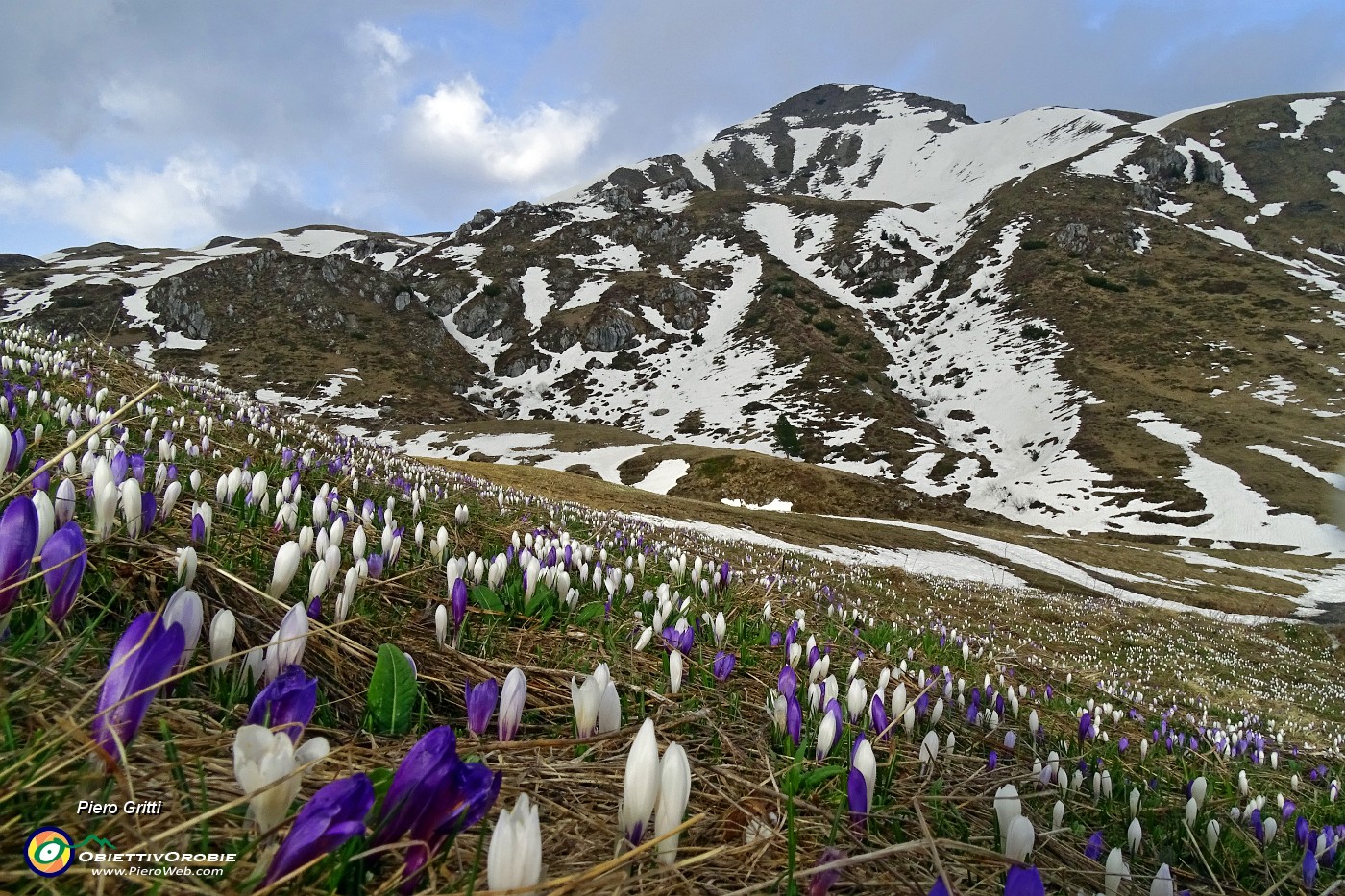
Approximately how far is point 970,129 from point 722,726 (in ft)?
785

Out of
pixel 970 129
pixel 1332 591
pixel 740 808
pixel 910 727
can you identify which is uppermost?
pixel 970 129

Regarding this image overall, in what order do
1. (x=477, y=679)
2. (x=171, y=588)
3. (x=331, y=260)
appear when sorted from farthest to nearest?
1. (x=331, y=260)
2. (x=477, y=679)
3. (x=171, y=588)

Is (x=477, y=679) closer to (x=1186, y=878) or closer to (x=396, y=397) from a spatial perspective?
(x=1186, y=878)

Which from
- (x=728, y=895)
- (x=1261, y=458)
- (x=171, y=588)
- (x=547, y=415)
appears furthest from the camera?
(x=547, y=415)

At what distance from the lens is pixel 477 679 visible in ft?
7.81

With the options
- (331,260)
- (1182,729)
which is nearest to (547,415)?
(331,260)

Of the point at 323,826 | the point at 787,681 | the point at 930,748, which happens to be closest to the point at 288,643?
the point at 323,826

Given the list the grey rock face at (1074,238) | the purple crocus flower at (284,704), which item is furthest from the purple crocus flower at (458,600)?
the grey rock face at (1074,238)

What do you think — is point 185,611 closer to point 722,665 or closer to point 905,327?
point 722,665

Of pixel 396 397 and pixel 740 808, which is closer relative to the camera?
pixel 740 808

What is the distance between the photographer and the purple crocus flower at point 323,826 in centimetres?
93

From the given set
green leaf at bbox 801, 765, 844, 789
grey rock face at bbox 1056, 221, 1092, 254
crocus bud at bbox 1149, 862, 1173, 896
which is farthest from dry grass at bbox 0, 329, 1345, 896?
grey rock face at bbox 1056, 221, 1092, 254

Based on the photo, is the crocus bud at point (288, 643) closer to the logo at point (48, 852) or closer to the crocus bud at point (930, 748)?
the logo at point (48, 852)

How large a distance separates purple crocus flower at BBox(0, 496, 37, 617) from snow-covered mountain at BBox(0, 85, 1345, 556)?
159ft
